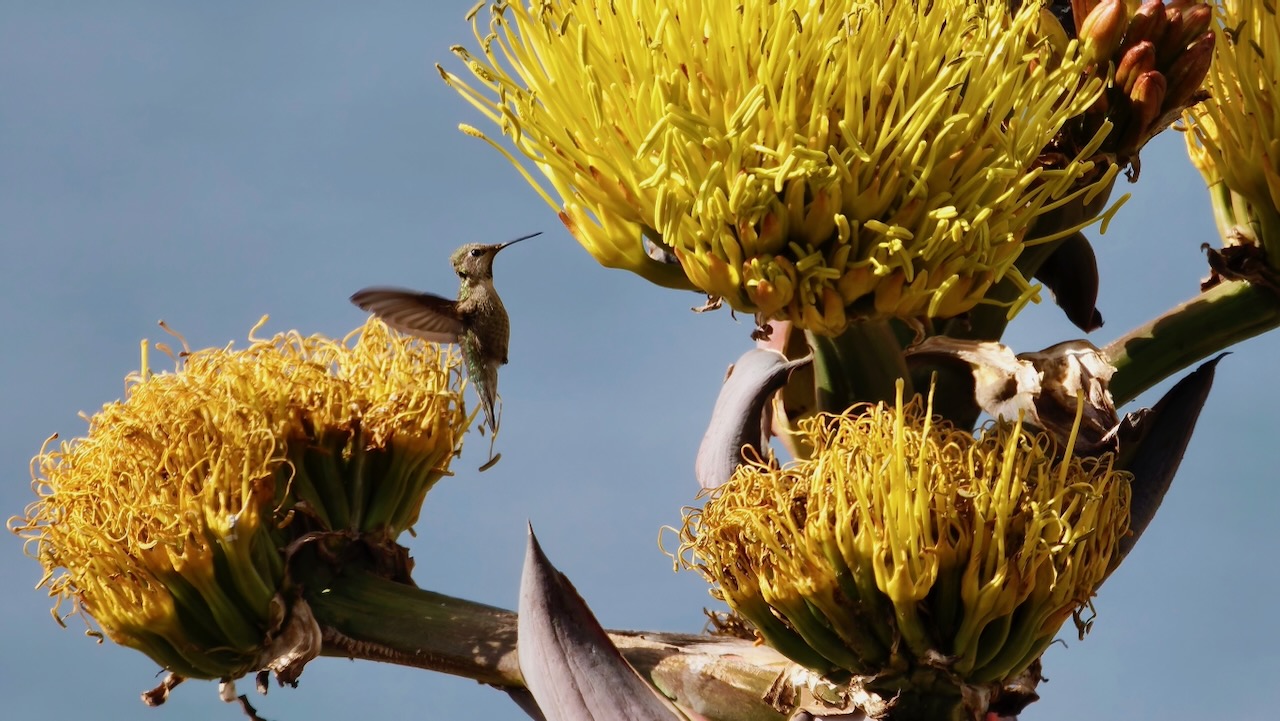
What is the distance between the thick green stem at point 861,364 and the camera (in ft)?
10.3

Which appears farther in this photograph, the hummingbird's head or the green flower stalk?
the hummingbird's head

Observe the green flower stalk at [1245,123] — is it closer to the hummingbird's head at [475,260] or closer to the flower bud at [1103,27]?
the flower bud at [1103,27]

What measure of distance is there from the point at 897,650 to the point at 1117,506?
561mm

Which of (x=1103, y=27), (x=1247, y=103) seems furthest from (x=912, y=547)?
(x=1247, y=103)

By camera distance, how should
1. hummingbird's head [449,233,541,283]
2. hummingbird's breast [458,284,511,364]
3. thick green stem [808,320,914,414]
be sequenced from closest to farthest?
thick green stem [808,320,914,414] → hummingbird's breast [458,284,511,364] → hummingbird's head [449,233,541,283]

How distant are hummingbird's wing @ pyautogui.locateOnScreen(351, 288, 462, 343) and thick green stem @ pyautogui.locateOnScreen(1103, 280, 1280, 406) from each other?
1982 millimetres

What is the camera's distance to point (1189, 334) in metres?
3.77

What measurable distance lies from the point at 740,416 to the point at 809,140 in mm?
841

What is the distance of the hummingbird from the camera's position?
4.61m

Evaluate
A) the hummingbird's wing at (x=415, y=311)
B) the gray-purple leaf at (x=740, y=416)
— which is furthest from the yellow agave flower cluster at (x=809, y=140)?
the hummingbird's wing at (x=415, y=311)

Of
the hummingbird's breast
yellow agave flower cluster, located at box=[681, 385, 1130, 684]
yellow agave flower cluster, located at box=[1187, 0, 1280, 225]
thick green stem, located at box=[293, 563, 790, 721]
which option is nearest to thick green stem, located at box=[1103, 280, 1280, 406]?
yellow agave flower cluster, located at box=[1187, 0, 1280, 225]

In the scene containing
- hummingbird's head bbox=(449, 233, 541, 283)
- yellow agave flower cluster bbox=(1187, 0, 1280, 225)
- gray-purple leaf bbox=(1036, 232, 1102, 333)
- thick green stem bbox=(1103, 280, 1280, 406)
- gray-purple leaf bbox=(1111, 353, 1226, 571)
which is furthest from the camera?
hummingbird's head bbox=(449, 233, 541, 283)

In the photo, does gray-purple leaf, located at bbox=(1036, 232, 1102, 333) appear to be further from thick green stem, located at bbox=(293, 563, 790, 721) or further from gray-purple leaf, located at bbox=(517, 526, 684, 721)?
gray-purple leaf, located at bbox=(517, 526, 684, 721)

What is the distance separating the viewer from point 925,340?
3.40 m
